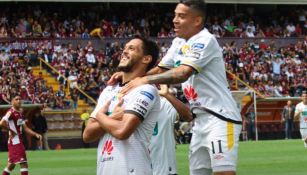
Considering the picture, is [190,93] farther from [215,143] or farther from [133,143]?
[133,143]

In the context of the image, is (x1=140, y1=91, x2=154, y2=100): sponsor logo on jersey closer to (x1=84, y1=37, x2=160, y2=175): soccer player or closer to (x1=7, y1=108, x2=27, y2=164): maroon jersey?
(x1=84, y1=37, x2=160, y2=175): soccer player

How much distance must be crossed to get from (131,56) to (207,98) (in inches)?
99.3

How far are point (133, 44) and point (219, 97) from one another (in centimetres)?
251

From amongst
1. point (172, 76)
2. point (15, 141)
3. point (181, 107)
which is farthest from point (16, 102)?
point (172, 76)

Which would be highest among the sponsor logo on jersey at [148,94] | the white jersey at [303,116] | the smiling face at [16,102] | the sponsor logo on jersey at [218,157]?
the sponsor logo on jersey at [148,94]

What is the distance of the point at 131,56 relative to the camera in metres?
5.98

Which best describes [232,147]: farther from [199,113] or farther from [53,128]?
[53,128]

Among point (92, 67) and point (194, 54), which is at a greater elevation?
point (194, 54)

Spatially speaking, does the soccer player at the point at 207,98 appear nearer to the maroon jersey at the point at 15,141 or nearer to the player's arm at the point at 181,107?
the player's arm at the point at 181,107

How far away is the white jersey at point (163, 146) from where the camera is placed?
33.2 ft

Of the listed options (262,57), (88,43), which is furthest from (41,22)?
(262,57)

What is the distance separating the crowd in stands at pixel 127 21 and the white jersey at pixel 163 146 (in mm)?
31840

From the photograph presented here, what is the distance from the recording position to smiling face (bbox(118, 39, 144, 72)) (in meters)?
5.95

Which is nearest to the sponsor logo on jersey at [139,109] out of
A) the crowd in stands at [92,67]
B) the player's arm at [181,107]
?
the player's arm at [181,107]
